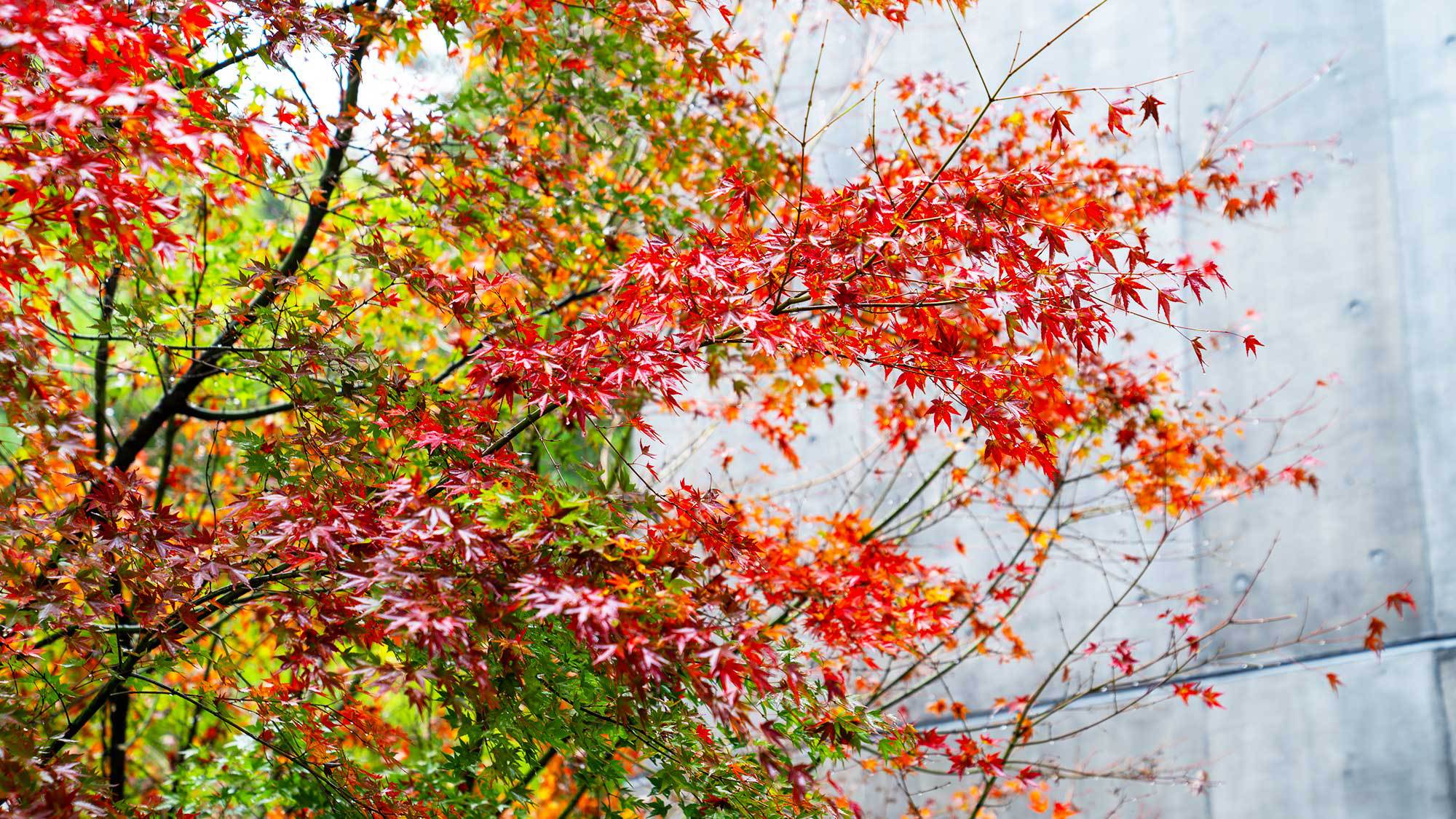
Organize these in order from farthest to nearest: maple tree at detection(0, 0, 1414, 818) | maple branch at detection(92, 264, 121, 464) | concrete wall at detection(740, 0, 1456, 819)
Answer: concrete wall at detection(740, 0, 1456, 819)
maple branch at detection(92, 264, 121, 464)
maple tree at detection(0, 0, 1414, 818)

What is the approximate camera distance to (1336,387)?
17.5 ft

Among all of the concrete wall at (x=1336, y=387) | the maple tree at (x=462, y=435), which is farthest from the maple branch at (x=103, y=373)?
the concrete wall at (x=1336, y=387)

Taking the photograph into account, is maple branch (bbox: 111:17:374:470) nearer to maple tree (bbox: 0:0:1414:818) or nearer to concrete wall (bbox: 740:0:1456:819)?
maple tree (bbox: 0:0:1414:818)

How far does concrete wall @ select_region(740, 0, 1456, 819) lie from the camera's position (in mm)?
5164

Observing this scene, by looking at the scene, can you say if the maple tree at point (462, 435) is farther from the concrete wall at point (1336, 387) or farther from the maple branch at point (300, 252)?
the concrete wall at point (1336, 387)

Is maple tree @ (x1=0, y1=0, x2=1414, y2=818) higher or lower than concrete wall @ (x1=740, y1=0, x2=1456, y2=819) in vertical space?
lower

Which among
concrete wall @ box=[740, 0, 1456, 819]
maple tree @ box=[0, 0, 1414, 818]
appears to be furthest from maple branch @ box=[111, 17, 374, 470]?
concrete wall @ box=[740, 0, 1456, 819]

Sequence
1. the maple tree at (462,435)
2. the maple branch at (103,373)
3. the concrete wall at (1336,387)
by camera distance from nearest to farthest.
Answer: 1. the maple tree at (462,435)
2. the maple branch at (103,373)
3. the concrete wall at (1336,387)

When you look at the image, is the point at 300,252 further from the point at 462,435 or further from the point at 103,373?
the point at 462,435

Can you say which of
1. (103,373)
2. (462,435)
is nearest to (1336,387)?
(462,435)

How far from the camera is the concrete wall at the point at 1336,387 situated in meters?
5.16

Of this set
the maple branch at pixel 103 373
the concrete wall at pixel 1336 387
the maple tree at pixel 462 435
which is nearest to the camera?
the maple tree at pixel 462 435

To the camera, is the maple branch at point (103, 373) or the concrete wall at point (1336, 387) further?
the concrete wall at point (1336, 387)

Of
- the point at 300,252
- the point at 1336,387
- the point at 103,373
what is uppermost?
the point at 1336,387
